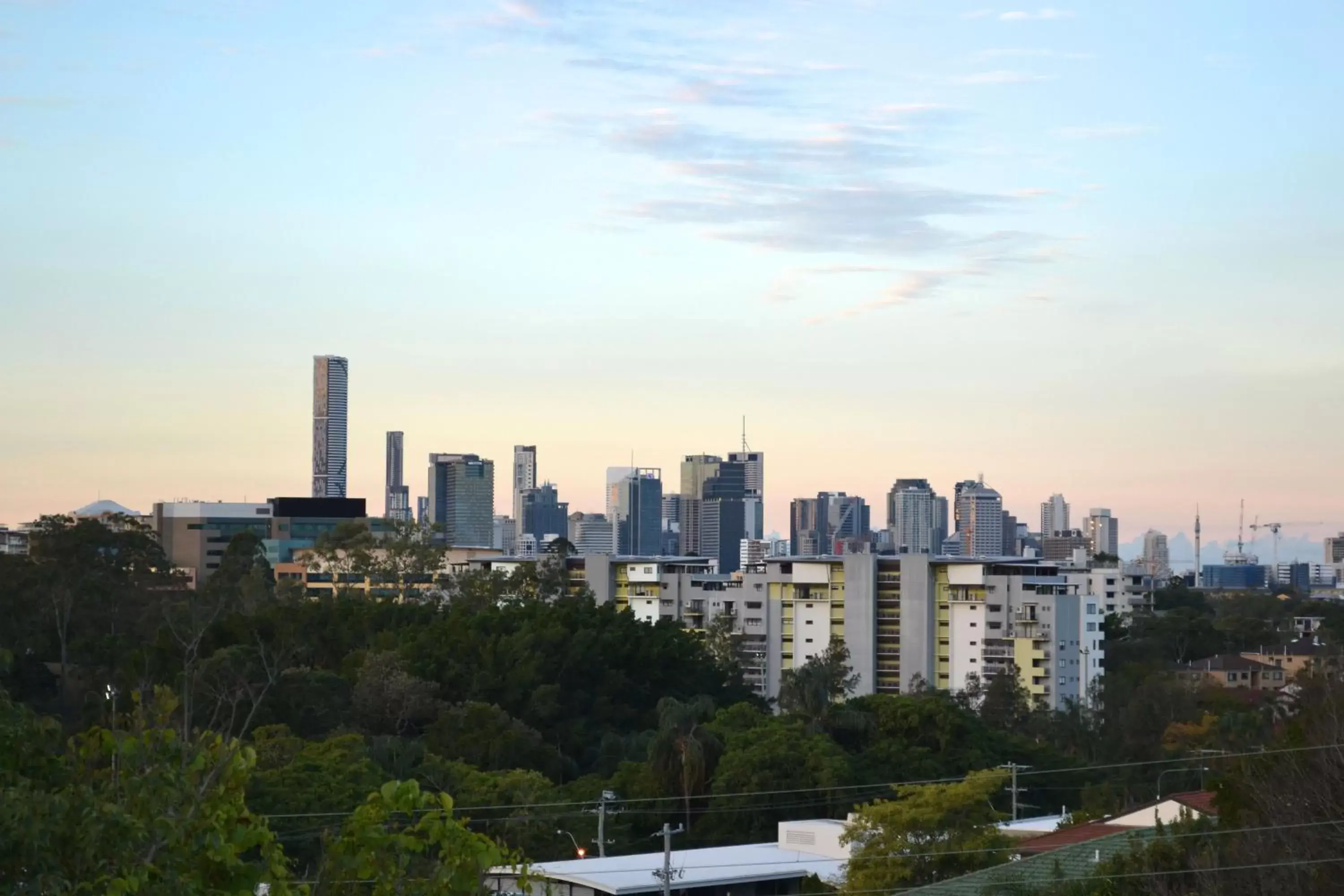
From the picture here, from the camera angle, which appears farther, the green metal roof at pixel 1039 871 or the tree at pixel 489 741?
the tree at pixel 489 741

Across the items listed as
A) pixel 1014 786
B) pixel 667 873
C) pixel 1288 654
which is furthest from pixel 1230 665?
pixel 667 873

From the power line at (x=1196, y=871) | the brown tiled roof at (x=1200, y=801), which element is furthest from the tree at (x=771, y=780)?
the power line at (x=1196, y=871)

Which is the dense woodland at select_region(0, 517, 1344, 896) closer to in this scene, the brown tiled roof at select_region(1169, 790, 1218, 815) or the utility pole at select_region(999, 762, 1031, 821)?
the utility pole at select_region(999, 762, 1031, 821)

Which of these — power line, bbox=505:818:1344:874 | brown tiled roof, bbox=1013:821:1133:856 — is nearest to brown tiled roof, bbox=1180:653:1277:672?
power line, bbox=505:818:1344:874

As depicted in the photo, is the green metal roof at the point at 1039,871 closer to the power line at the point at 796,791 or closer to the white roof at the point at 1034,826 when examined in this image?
the power line at the point at 796,791

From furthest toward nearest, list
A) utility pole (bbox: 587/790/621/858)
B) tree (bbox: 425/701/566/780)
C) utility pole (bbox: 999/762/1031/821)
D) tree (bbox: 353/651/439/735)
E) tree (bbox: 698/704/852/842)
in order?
1. tree (bbox: 353/651/439/735)
2. tree (bbox: 425/701/566/780)
3. tree (bbox: 698/704/852/842)
4. utility pole (bbox: 999/762/1031/821)
5. utility pole (bbox: 587/790/621/858)

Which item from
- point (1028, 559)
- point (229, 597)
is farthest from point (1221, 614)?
point (229, 597)

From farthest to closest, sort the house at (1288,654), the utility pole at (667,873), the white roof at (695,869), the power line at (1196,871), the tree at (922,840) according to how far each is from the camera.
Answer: the house at (1288,654) → the white roof at (695,869) → the tree at (922,840) → the utility pole at (667,873) → the power line at (1196,871)
